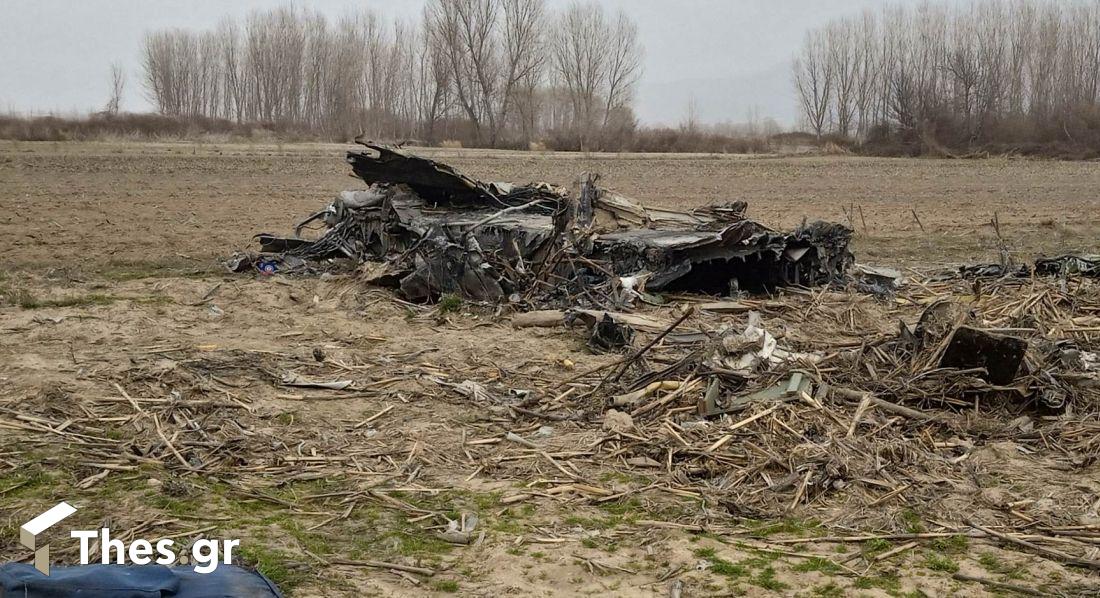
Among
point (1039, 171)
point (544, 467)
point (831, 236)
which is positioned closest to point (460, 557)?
point (544, 467)

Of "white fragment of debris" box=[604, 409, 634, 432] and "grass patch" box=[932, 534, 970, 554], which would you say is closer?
"grass patch" box=[932, 534, 970, 554]

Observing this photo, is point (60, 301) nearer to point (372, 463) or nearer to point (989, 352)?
point (372, 463)

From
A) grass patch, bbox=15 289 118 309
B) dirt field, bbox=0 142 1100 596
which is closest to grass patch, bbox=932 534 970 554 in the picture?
dirt field, bbox=0 142 1100 596

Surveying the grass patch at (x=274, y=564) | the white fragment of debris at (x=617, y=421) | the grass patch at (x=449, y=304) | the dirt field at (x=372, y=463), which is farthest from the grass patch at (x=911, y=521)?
the grass patch at (x=449, y=304)

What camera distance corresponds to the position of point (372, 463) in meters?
5.75

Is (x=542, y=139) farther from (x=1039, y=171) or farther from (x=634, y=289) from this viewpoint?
(x=634, y=289)

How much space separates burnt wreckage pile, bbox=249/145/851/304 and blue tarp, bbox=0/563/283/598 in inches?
255

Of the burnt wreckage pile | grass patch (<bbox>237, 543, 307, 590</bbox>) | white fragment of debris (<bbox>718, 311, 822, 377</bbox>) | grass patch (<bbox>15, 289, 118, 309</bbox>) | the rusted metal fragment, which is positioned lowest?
grass patch (<bbox>237, 543, 307, 590</bbox>)

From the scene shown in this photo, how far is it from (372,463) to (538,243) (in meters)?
5.60

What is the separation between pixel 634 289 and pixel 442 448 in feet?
15.9

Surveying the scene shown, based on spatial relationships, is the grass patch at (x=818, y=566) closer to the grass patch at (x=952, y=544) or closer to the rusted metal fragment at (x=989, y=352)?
the grass patch at (x=952, y=544)

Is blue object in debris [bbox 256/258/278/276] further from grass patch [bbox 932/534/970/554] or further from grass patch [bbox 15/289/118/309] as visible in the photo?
grass patch [bbox 932/534/970/554]

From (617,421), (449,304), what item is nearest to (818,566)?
(617,421)

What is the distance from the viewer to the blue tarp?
138 inches
